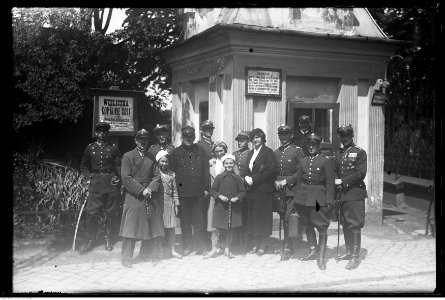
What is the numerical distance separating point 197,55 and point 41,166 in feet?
12.3

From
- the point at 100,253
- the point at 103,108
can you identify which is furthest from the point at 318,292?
the point at 103,108

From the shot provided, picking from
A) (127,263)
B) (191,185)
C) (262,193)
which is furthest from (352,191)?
(127,263)

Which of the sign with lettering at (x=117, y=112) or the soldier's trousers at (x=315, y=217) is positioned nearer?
the soldier's trousers at (x=315, y=217)

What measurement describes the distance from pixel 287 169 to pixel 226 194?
3.44 feet

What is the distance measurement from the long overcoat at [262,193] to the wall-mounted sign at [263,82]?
1.72m

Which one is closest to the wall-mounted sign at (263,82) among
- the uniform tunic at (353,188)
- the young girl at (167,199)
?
the uniform tunic at (353,188)

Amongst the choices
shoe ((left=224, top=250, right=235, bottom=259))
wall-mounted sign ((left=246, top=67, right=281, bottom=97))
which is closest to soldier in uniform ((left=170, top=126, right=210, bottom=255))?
shoe ((left=224, top=250, right=235, bottom=259))

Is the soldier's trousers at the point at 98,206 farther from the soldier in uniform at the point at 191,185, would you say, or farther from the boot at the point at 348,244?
the boot at the point at 348,244

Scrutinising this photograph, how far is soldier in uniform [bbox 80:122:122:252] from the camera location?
7.38 m

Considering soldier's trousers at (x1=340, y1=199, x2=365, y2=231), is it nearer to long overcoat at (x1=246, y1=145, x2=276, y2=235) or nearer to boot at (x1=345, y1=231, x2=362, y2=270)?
boot at (x1=345, y1=231, x2=362, y2=270)

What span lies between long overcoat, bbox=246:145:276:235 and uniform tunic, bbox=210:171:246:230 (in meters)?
0.28

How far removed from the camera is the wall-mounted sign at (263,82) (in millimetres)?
8808

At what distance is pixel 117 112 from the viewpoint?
802cm
